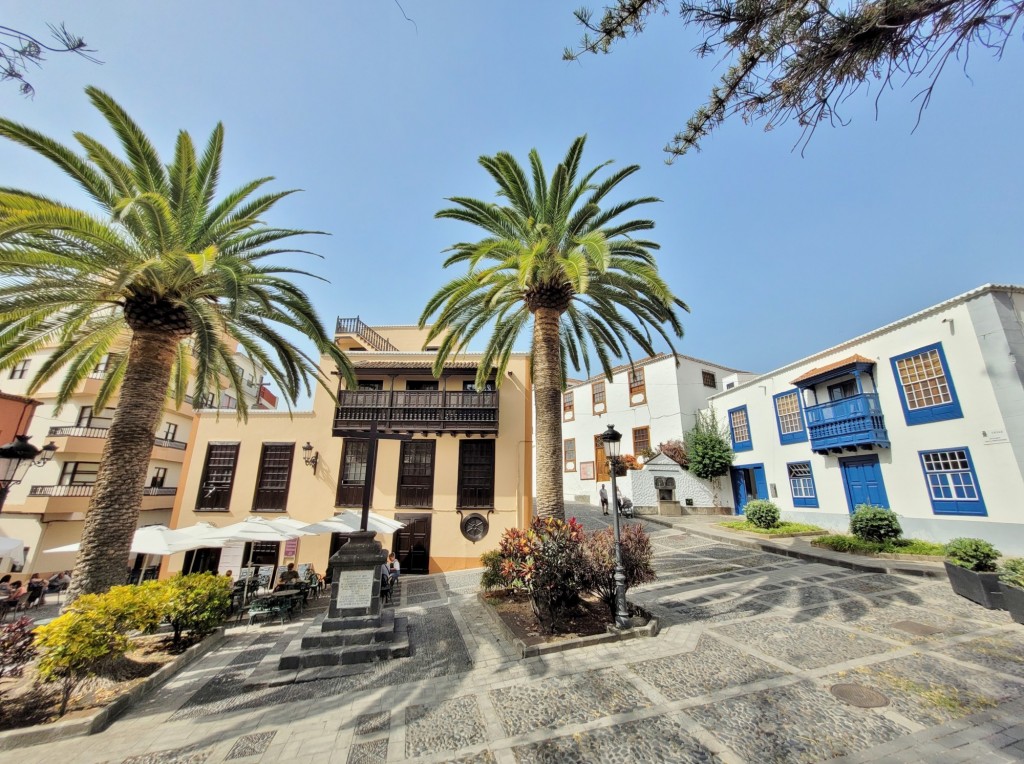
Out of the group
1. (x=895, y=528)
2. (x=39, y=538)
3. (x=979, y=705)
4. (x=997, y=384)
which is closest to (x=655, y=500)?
(x=895, y=528)

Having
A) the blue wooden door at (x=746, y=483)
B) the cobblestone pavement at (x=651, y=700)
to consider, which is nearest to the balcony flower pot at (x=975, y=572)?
the cobblestone pavement at (x=651, y=700)

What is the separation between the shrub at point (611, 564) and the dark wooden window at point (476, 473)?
8830 mm

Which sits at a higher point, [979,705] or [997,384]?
[997,384]

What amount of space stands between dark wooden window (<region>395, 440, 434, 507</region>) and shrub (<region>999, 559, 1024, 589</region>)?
1611 centimetres

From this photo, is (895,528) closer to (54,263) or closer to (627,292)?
(627,292)

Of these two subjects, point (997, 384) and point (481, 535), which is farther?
point (481, 535)

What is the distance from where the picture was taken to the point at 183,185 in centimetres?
841

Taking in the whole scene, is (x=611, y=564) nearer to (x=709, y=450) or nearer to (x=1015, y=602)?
(x=1015, y=602)

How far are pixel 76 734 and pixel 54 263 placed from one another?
7.86 metres

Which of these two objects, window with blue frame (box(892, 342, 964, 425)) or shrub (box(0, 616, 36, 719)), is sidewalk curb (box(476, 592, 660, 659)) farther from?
window with blue frame (box(892, 342, 964, 425))

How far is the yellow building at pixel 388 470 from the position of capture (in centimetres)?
1667

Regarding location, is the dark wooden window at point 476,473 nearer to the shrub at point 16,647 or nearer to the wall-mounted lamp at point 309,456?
the wall-mounted lamp at point 309,456

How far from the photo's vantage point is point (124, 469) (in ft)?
25.4

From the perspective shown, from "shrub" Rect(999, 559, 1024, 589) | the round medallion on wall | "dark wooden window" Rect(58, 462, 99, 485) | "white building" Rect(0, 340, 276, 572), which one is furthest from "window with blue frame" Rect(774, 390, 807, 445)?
"dark wooden window" Rect(58, 462, 99, 485)
